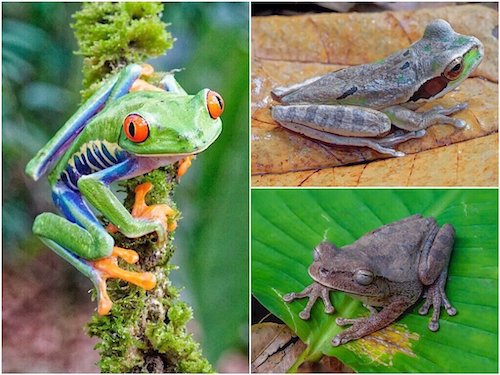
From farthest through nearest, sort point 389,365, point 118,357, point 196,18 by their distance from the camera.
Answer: point 196,18 → point 389,365 → point 118,357

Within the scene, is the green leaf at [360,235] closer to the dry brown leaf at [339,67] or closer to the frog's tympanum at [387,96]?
the dry brown leaf at [339,67]

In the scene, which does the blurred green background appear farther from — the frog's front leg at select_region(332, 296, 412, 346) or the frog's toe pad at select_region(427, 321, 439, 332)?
the frog's toe pad at select_region(427, 321, 439, 332)

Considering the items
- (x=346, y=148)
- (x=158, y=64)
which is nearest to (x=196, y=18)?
(x=158, y=64)

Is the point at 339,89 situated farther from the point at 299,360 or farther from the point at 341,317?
the point at 299,360

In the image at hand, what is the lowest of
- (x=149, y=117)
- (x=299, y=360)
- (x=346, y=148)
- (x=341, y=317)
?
(x=299, y=360)

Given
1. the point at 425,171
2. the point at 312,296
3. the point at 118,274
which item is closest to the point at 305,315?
the point at 312,296
